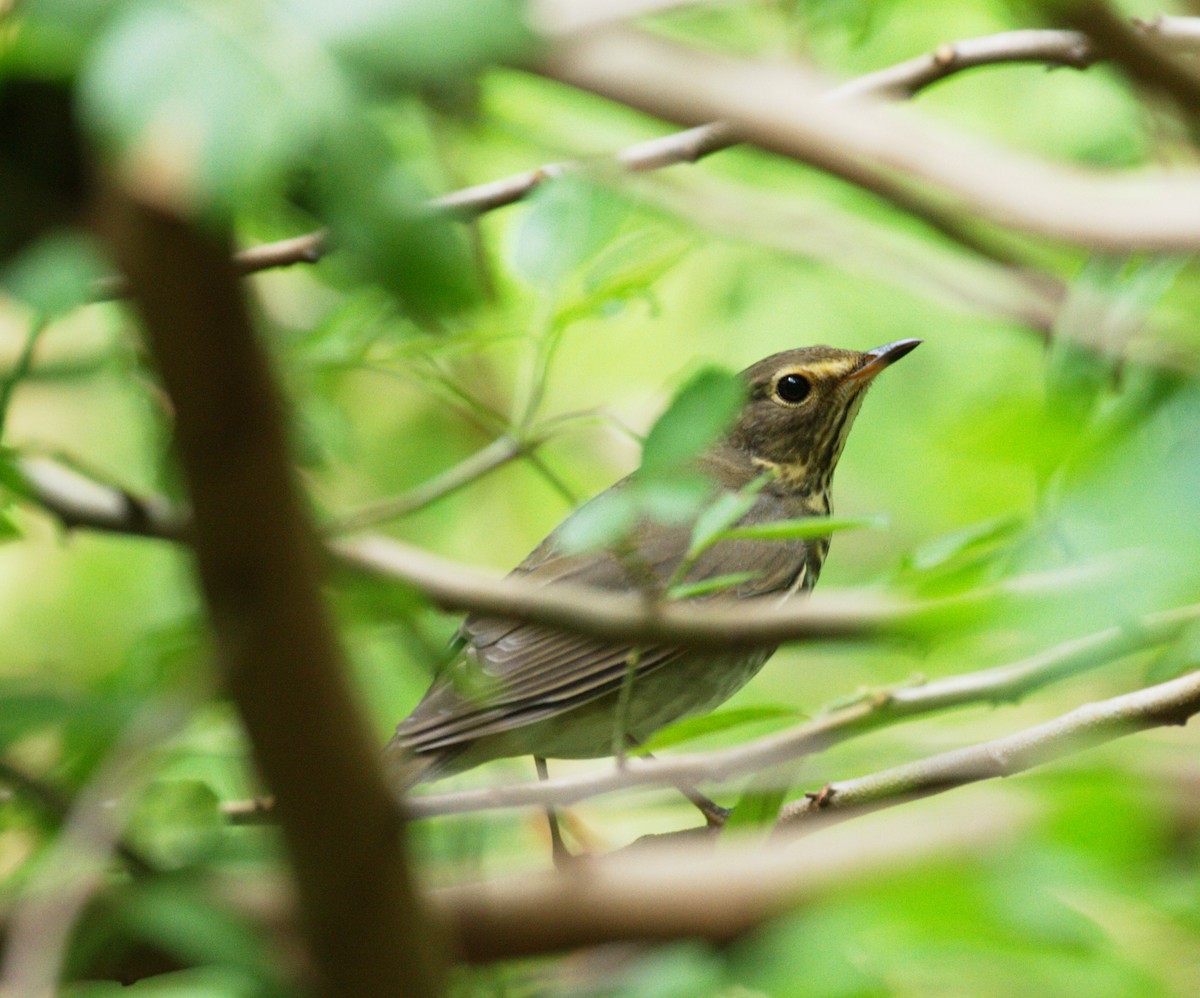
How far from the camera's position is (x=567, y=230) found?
5.68 ft

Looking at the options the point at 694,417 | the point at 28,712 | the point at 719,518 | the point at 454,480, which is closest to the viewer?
the point at 28,712

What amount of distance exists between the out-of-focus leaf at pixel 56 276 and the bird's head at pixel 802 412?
8.42 ft

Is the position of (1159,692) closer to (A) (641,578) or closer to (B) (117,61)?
(A) (641,578)

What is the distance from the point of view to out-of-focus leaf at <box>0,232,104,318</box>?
4.19 ft

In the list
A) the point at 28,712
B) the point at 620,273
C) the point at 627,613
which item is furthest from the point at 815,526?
the point at 620,273

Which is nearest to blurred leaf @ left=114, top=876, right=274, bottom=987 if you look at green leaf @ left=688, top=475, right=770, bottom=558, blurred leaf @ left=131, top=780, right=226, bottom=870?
green leaf @ left=688, top=475, right=770, bottom=558

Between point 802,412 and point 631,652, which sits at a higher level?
point 631,652

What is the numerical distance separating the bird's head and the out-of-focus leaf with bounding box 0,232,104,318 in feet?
8.42

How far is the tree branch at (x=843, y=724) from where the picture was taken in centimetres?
151

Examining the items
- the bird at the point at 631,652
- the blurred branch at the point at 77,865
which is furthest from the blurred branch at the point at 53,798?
the bird at the point at 631,652

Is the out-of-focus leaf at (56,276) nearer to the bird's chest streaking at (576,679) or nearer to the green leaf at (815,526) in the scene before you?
the green leaf at (815,526)

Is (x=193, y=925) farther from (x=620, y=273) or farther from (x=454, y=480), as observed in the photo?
(x=454, y=480)

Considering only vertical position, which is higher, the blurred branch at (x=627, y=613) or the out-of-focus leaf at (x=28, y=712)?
the out-of-focus leaf at (x=28, y=712)

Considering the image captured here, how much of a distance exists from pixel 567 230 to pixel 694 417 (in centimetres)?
48
